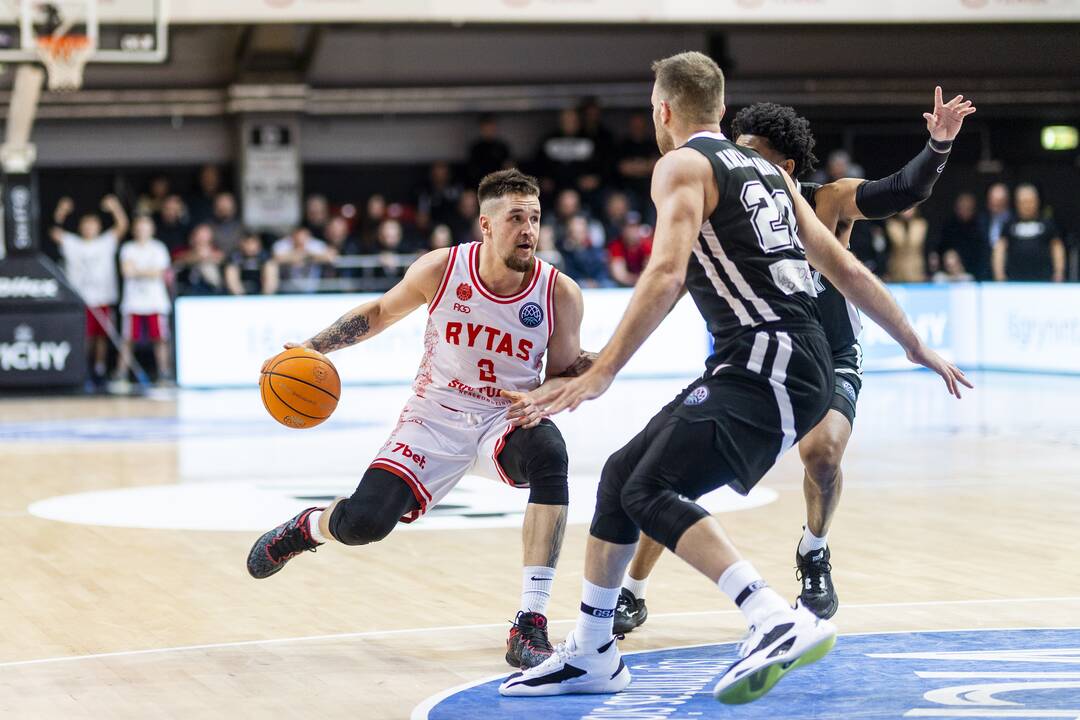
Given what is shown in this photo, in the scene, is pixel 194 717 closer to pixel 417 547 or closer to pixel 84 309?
pixel 417 547

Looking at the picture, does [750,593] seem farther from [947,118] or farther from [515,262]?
[947,118]

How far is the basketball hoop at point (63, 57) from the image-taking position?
15391 millimetres

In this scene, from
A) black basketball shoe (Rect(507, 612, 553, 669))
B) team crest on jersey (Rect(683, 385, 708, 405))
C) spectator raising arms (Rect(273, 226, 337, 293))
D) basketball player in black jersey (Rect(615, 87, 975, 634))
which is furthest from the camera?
spectator raising arms (Rect(273, 226, 337, 293))

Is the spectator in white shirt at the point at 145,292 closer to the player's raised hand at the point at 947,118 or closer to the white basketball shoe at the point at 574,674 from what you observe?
the player's raised hand at the point at 947,118

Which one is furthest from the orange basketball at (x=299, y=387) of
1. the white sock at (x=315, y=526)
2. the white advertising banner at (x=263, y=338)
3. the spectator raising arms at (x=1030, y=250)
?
the spectator raising arms at (x=1030, y=250)

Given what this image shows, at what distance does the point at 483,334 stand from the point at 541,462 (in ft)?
1.94

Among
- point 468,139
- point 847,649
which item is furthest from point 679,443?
point 468,139

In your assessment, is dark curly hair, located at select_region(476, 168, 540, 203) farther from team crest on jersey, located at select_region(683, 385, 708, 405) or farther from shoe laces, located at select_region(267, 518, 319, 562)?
shoe laces, located at select_region(267, 518, 319, 562)

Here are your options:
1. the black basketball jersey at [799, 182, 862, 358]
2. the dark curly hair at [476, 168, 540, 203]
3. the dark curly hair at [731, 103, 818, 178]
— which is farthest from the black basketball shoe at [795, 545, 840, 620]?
the dark curly hair at [476, 168, 540, 203]

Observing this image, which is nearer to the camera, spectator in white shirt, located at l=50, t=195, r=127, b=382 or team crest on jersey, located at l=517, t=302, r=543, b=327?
team crest on jersey, located at l=517, t=302, r=543, b=327

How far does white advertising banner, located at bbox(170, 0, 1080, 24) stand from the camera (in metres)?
17.0

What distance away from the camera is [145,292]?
1653 cm

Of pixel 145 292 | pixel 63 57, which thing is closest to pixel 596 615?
pixel 63 57

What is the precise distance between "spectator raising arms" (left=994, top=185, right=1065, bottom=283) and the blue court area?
12.6 meters
